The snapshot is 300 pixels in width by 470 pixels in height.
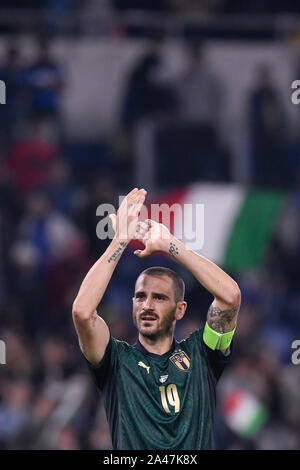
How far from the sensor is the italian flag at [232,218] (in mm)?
14398

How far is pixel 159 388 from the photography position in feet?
23.2

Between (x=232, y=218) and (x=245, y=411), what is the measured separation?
2506 millimetres

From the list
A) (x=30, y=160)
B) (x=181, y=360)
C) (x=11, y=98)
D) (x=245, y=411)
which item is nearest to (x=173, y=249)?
(x=181, y=360)

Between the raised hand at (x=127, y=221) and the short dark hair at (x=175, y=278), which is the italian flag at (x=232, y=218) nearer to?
the short dark hair at (x=175, y=278)

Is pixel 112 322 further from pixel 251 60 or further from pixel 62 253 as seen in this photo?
pixel 251 60

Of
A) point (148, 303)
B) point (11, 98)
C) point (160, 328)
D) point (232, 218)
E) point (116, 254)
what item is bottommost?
point (232, 218)

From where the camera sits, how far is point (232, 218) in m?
14.6

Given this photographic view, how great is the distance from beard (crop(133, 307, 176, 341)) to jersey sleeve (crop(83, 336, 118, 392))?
18 cm

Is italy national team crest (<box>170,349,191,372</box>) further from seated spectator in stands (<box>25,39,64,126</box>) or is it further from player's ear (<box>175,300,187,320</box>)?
seated spectator in stands (<box>25,39,64,126</box>)

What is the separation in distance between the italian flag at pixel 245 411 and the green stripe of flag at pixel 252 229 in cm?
178

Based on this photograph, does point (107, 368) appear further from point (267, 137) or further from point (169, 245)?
→ point (267, 137)

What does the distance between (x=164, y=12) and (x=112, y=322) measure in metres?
5.71

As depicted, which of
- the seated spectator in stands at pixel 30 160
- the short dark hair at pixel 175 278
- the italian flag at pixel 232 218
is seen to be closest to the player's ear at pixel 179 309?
the short dark hair at pixel 175 278

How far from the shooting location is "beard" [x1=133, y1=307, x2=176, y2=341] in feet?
23.2
